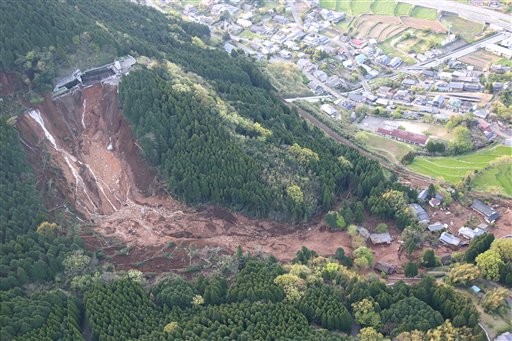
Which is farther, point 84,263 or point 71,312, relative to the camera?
point 84,263

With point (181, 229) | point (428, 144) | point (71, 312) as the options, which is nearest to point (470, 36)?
point (428, 144)

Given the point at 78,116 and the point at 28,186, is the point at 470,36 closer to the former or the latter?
the point at 78,116

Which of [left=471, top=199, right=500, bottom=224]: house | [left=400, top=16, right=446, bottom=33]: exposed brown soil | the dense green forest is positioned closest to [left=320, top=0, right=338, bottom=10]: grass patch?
[left=400, top=16, right=446, bottom=33]: exposed brown soil

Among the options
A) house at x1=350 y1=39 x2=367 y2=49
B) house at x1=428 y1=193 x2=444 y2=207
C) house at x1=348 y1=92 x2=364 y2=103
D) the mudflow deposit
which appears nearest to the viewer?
the mudflow deposit

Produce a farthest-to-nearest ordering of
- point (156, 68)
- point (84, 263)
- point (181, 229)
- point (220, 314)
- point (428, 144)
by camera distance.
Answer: point (428, 144) < point (156, 68) < point (181, 229) < point (84, 263) < point (220, 314)

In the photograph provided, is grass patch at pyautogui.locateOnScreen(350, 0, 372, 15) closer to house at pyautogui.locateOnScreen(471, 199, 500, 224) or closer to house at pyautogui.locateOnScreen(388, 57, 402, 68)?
house at pyautogui.locateOnScreen(388, 57, 402, 68)

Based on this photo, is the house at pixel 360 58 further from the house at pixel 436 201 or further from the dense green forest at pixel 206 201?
the house at pixel 436 201
